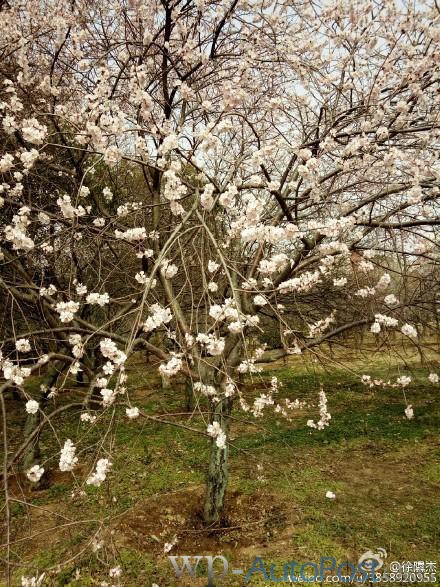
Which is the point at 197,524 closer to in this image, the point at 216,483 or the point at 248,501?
the point at 216,483

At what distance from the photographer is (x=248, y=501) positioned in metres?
4.67

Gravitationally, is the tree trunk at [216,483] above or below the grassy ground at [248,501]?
above

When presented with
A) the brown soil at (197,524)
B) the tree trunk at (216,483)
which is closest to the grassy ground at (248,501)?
the brown soil at (197,524)

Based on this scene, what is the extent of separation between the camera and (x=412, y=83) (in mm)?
3980

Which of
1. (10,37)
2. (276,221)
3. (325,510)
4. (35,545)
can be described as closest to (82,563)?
(35,545)

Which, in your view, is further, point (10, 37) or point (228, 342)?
point (10, 37)

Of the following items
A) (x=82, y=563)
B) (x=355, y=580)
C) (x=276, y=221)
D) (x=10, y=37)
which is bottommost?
(x=355, y=580)

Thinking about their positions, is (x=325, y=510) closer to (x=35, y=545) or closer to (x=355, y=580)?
(x=355, y=580)

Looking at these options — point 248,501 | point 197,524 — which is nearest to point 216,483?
point 197,524

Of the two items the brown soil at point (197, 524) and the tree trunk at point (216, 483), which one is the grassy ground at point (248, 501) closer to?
the brown soil at point (197, 524)

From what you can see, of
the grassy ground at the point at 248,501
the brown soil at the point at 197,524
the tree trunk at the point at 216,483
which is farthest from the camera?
the tree trunk at the point at 216,483

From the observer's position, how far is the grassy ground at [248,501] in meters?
3.53

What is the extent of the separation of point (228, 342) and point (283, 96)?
328 cm

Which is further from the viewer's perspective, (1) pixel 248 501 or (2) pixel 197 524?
(1) pixel 248 501
